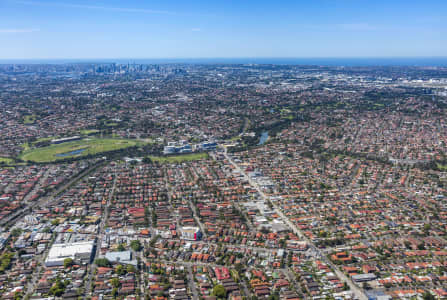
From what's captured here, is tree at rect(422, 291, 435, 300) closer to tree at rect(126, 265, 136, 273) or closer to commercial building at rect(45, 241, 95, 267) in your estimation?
tree at rect(126, 265, 136, 273)

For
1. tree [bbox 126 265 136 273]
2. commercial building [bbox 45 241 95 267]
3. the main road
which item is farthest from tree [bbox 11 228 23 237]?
the main road

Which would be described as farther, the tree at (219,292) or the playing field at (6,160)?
the playing field at (6,160)

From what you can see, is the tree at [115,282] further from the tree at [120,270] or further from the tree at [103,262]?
the tree at [103,262]

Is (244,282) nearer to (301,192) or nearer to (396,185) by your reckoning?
(301,192)

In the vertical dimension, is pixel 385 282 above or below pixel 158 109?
below

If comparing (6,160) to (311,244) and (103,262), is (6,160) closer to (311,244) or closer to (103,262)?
(103,262)

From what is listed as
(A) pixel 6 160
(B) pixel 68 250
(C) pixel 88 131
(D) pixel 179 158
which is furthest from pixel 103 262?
(C) pixel 88 131

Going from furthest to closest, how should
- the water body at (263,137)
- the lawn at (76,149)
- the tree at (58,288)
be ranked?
the water body at (263,137) < the lawn at (76,149) < the tree at (58,288)

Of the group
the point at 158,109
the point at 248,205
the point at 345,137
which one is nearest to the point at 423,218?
the point at 248,205

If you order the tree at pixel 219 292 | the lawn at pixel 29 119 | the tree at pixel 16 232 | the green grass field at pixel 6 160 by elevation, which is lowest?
the tree at pixel 219 292

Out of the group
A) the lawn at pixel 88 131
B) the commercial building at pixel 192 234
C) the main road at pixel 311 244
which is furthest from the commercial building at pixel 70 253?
the lawn at pixel 88 131
